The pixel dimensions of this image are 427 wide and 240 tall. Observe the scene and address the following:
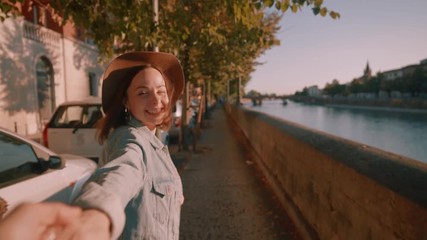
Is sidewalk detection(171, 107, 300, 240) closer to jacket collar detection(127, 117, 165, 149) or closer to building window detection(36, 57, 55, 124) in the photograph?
jacket collar detection(127, 117, 165, 149)

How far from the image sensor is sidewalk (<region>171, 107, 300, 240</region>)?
3978mm

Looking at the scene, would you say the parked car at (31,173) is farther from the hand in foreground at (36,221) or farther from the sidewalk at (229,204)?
the hand in foreground at (36,221)

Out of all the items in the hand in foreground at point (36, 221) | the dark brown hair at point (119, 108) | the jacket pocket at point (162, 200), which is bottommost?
the jacket pocket at point (162, 200)

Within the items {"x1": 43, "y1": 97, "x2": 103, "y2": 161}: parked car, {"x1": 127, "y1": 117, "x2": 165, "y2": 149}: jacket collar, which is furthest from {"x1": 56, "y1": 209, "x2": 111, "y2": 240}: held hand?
{"x1": 43, "y1": 97, "x2": 103, "y2": 161}: parked car

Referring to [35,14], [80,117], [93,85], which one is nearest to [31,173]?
[80,117]

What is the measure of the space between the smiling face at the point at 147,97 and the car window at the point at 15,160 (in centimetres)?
162

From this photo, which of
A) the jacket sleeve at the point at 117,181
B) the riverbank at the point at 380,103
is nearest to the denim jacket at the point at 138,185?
the jacket sleeve at the point at 117,181

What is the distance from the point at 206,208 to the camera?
15.9 ft

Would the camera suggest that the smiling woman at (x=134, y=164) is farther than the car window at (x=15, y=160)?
No

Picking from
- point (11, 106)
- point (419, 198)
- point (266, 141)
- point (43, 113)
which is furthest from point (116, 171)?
point (43, 113)

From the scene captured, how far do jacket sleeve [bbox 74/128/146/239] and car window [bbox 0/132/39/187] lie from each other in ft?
5.57

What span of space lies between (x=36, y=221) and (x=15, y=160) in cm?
269

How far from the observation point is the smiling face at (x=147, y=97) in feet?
5.26

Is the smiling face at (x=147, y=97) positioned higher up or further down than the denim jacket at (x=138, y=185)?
higher up
